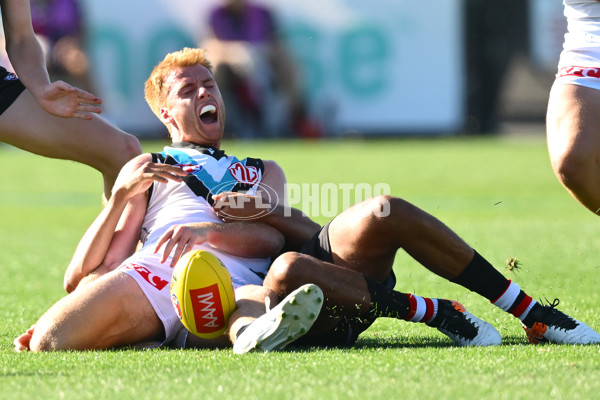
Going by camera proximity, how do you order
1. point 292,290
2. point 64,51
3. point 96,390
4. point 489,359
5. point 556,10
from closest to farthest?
1. point 96,390
2. point 489,359
3. point 292,290
4. point 64,51
5. point 556,10

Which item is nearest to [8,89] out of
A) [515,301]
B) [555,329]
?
[515,301]

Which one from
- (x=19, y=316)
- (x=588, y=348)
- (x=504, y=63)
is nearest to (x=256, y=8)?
(x=504, y=63)

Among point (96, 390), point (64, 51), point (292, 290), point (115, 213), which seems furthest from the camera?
point (64, 51)

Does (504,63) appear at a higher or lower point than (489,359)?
lower

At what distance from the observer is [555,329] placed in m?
4.15

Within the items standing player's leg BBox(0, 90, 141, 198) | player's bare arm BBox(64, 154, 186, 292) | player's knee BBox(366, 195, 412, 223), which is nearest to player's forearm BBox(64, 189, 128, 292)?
player's bare arm BBox(64, 154, 186, 292)

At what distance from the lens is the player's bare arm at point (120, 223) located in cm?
439

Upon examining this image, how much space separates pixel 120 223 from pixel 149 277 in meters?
0.38

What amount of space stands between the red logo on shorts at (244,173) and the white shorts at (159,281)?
1.32 ft

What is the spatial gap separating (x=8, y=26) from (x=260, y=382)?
247 cm

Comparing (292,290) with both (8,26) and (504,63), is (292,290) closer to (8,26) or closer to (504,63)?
(8,26)

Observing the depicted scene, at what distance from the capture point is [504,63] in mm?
21062

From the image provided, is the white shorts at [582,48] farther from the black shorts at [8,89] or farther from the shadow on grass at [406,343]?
the black shorts at [8,89]

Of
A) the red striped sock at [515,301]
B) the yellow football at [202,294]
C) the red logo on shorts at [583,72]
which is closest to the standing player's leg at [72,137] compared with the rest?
Answer: the yellow football at [202,294]
